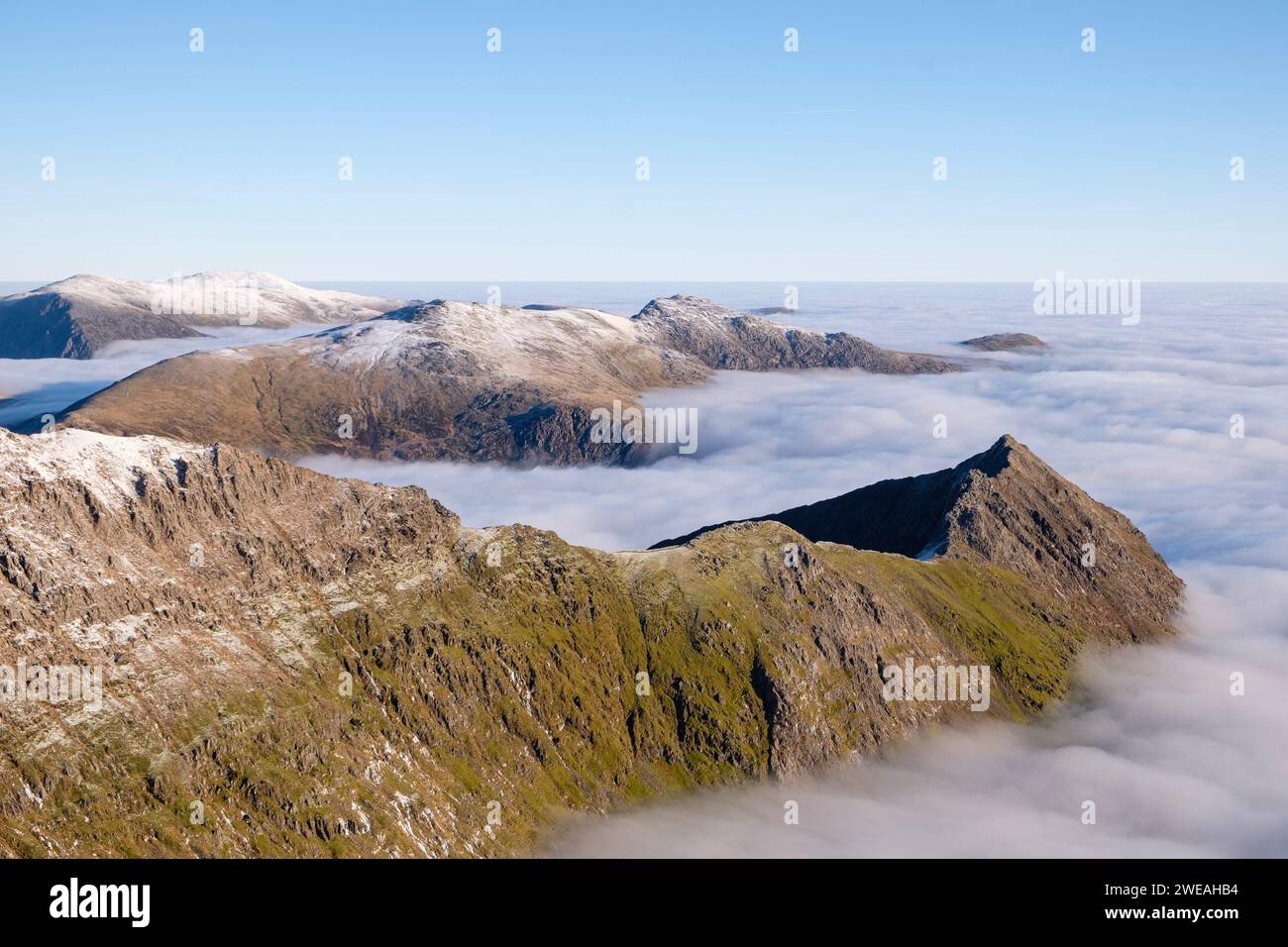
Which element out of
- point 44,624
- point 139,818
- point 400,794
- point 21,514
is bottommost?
point 400,794

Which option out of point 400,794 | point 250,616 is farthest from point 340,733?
point 250,616

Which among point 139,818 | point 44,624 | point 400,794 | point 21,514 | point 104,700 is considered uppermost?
point 21,514
